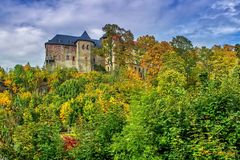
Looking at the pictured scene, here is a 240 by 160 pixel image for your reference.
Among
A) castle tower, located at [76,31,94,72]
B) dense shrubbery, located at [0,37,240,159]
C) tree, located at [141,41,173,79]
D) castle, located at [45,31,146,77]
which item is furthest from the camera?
castle, located at [45,31,146,77]

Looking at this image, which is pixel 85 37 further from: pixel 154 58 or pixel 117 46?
pixel 154 58

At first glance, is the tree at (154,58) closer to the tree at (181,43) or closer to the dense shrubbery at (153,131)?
the tree at (181,43)

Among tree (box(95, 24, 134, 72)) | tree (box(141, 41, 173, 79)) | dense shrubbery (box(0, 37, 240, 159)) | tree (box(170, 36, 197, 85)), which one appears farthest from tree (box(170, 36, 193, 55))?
dense shrubbery (box(0, 37, 240, 159))

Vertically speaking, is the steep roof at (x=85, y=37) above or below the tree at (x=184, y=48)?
above

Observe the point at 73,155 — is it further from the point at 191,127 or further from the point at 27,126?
the point at 191,127

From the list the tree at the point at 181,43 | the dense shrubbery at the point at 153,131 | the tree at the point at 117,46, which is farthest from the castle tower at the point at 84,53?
the dense shrubbery at the point at 153,131

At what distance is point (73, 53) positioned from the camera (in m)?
83.8

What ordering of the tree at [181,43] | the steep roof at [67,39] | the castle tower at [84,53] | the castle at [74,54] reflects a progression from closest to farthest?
the tree at [181,43]
the castle tower at [84,53]
the castle at [74,54]
the steep roof at [67,39]

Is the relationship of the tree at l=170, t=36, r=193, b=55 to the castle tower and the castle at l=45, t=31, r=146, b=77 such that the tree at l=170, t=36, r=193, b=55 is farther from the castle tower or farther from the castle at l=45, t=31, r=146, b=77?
the castle tower

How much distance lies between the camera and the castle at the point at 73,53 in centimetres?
8112

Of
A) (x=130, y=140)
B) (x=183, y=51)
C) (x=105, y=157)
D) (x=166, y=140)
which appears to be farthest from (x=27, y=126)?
(x=183, y=51)

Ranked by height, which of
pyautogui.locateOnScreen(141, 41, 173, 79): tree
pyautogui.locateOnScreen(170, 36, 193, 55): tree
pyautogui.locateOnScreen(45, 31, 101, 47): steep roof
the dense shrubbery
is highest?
pyautogui.locateOnScreen(45, 31, 101, 47): steep roof

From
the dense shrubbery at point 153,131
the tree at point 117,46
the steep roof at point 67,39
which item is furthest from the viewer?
the steep roof at point 67,39

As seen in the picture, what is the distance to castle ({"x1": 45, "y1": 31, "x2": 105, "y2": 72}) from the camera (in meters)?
81.1
